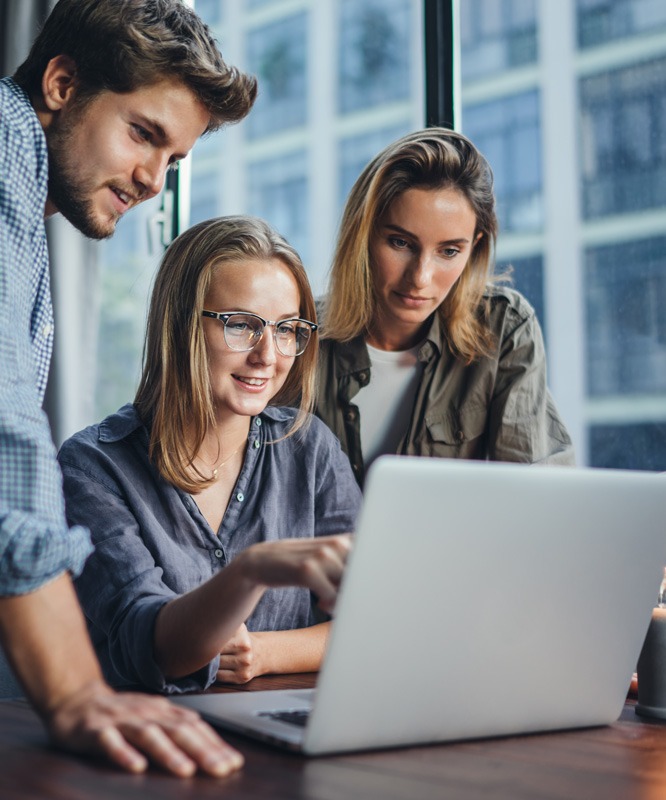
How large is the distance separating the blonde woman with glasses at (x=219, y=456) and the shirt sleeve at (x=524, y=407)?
38cm

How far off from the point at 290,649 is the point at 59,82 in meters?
0.91

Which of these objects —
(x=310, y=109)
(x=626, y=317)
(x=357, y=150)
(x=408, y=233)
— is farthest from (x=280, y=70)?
(x=408, y=233)

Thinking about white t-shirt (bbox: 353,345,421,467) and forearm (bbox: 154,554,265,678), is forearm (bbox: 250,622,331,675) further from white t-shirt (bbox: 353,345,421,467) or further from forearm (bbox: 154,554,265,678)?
white t-shirt (bbox: 353,345,421,467)

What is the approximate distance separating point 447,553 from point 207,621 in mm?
380

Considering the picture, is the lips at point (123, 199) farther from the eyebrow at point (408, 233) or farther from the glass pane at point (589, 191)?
the glass pane at point (589, 191)

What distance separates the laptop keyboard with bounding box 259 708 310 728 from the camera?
89cm

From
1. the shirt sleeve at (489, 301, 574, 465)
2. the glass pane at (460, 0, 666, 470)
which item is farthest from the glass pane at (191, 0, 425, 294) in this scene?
the shirt sleeve at (489, 301, 574, 465)

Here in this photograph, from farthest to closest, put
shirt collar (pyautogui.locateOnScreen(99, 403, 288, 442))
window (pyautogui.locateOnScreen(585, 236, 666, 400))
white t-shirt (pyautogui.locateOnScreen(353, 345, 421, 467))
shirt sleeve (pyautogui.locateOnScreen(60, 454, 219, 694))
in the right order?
1. window (pyautogui.locateOnScreen(585, 236, 666, 400))
2. white t-shirt (pyautogui.locateOnScreen(353, 345, 421, 467))
3. shirt collar (pyautogui.locateOnScreen(99, 403, 288, 442))
4. shirt sleeve (pyautogui.locateOnScreen(60, 454, 219, 694))

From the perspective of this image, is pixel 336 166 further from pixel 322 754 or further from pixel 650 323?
pixel 322 754

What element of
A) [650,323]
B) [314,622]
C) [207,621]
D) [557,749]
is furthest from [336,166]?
[557,749]

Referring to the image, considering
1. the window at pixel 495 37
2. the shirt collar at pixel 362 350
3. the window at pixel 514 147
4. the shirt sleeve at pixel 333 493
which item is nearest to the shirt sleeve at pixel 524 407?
the shirt collar at pixel 362 350

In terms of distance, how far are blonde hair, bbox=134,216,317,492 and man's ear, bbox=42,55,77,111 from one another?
11.0 inches

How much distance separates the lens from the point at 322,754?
2.65 feet

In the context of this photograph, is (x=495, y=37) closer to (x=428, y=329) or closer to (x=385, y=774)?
(x=428, y=329)
